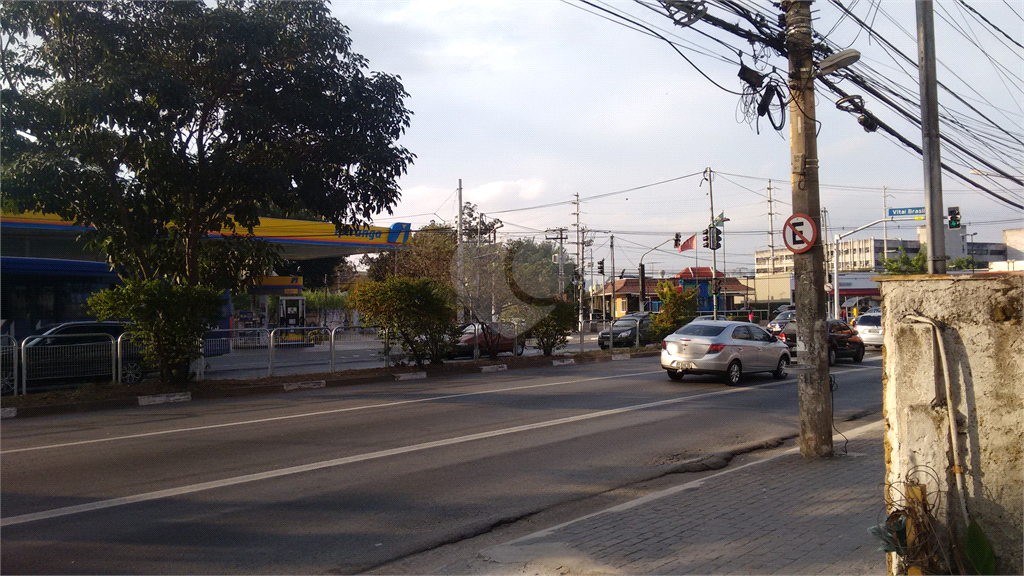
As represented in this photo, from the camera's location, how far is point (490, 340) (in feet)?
75.3

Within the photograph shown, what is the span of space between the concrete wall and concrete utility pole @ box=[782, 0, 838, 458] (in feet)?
14.0

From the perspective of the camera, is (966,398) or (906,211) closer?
(966,398)

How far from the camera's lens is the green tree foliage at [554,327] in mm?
23797

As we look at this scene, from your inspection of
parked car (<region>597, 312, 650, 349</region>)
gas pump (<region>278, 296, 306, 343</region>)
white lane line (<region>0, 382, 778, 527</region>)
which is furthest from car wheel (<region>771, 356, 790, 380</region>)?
gas pump (<region>278, 296, 306, 343</region>)

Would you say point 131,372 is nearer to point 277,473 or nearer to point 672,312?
point 277,473

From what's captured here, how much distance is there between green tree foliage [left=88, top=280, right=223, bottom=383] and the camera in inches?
561

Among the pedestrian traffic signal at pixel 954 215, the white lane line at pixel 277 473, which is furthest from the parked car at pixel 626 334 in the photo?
the white lane line at pixel 277 473

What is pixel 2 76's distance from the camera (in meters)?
13.5

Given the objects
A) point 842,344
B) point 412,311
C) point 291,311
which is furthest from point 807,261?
→ point 291,311

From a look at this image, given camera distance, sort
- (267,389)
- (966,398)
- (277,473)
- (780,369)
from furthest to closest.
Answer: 1. (780,369)
2. (267,389)
3. (277,473)
4. (966,398)

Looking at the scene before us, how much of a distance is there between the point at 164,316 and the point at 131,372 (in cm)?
157

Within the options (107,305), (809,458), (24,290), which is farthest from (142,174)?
(809,458)

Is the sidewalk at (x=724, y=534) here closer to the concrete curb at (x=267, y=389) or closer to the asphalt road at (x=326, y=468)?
the asphalt road at (x=326, y=468)

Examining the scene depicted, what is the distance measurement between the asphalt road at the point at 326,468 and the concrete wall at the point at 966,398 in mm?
3230
